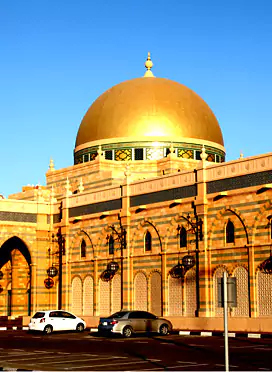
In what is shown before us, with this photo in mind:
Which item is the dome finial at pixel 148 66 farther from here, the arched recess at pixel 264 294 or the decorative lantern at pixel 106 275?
the arched recess at pixel 264 294

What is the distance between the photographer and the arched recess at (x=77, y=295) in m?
42.5

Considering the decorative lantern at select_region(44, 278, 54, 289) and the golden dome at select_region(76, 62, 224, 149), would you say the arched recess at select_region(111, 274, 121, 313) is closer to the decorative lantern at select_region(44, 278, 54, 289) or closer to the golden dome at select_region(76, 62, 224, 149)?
the decorative lantern at select_region(44, 278, 54, 289)

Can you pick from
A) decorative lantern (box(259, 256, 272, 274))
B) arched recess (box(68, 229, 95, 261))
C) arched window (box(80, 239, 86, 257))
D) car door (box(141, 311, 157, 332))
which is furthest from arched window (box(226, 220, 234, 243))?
arched window (box(80, 239, 86, 257))

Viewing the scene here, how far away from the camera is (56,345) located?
24.7 metres

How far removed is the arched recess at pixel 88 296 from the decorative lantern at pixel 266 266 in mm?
13955

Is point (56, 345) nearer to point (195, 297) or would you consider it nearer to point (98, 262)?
point (195, 297)

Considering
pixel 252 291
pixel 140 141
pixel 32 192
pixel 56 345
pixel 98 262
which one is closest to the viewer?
pixel 56 345

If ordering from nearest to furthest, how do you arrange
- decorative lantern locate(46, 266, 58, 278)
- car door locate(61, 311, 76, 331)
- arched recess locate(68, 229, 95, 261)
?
car door locate(61, 311, 76, 331) → arched recess locate(68, 229, 95, 261) → decorative lantern locate(46, 266, 58, 278)

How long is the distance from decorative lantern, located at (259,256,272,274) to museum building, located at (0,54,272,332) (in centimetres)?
4

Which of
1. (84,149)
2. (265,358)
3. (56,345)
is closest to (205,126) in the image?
(84,149)

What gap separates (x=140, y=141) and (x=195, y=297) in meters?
14.6

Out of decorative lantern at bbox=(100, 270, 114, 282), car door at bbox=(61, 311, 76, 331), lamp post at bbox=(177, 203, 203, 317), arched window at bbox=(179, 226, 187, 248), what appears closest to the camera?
car door at bbox=(61, 311, 76, 331)

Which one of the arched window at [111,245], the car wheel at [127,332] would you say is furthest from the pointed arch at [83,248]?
the car wheel at [127,332]

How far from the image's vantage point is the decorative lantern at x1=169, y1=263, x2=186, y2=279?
35.0 metres
